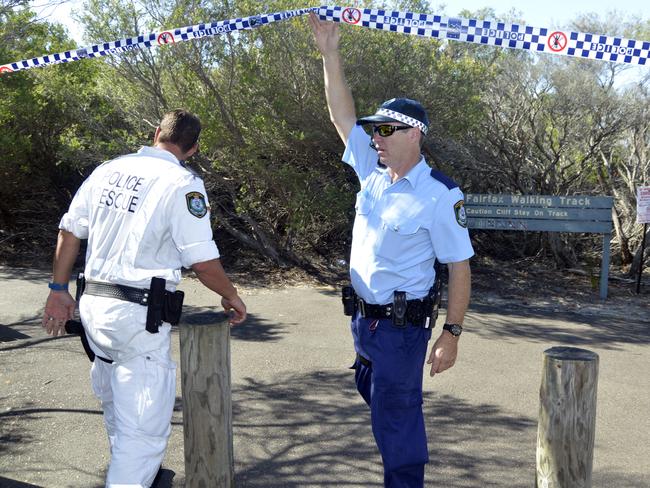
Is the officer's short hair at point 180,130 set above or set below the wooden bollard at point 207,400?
above

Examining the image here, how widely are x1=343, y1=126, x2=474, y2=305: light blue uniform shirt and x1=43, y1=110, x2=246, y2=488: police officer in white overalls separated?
715 mm

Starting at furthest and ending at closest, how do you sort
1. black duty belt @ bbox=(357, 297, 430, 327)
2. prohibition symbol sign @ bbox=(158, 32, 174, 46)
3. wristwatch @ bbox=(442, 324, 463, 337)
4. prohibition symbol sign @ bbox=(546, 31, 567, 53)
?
prohibition symbol sign @ bbox=(158, 32, 174, 46)
prohibition symbol sign @ bbox=(546, 31, 567, 53)
black duty belt @ bbox=(357, 297, 430, 327)
wristwatch @ bbox=(442, 324, 463, 337)

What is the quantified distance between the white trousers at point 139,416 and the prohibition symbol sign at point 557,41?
3.19 meters

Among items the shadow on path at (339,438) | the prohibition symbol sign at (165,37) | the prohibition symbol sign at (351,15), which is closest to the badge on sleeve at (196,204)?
the shadow on path at (339,438)

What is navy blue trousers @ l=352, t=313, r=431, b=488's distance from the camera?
3.03 metres

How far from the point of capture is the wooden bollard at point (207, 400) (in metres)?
2.91

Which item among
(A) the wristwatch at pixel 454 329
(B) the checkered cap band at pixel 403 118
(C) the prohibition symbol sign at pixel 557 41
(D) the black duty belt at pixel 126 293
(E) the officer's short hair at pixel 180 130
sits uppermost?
(C) the prohibition symbol sign at pixel 557 41

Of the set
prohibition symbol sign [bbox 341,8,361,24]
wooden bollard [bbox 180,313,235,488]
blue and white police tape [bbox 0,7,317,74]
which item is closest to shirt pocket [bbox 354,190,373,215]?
wooden bollard [bbox 180,313,235,488]

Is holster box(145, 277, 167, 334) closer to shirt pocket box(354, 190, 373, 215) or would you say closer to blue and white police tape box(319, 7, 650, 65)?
shirt pocket box(354, 190, 373, 215)

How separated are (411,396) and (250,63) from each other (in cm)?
696

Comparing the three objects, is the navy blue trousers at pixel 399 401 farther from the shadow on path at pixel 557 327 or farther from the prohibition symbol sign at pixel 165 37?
the shadow on path at pixel 557 327

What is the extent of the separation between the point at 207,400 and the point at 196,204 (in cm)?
87

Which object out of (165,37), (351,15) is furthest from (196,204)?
(165,37)

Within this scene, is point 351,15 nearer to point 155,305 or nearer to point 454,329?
point 454,329
